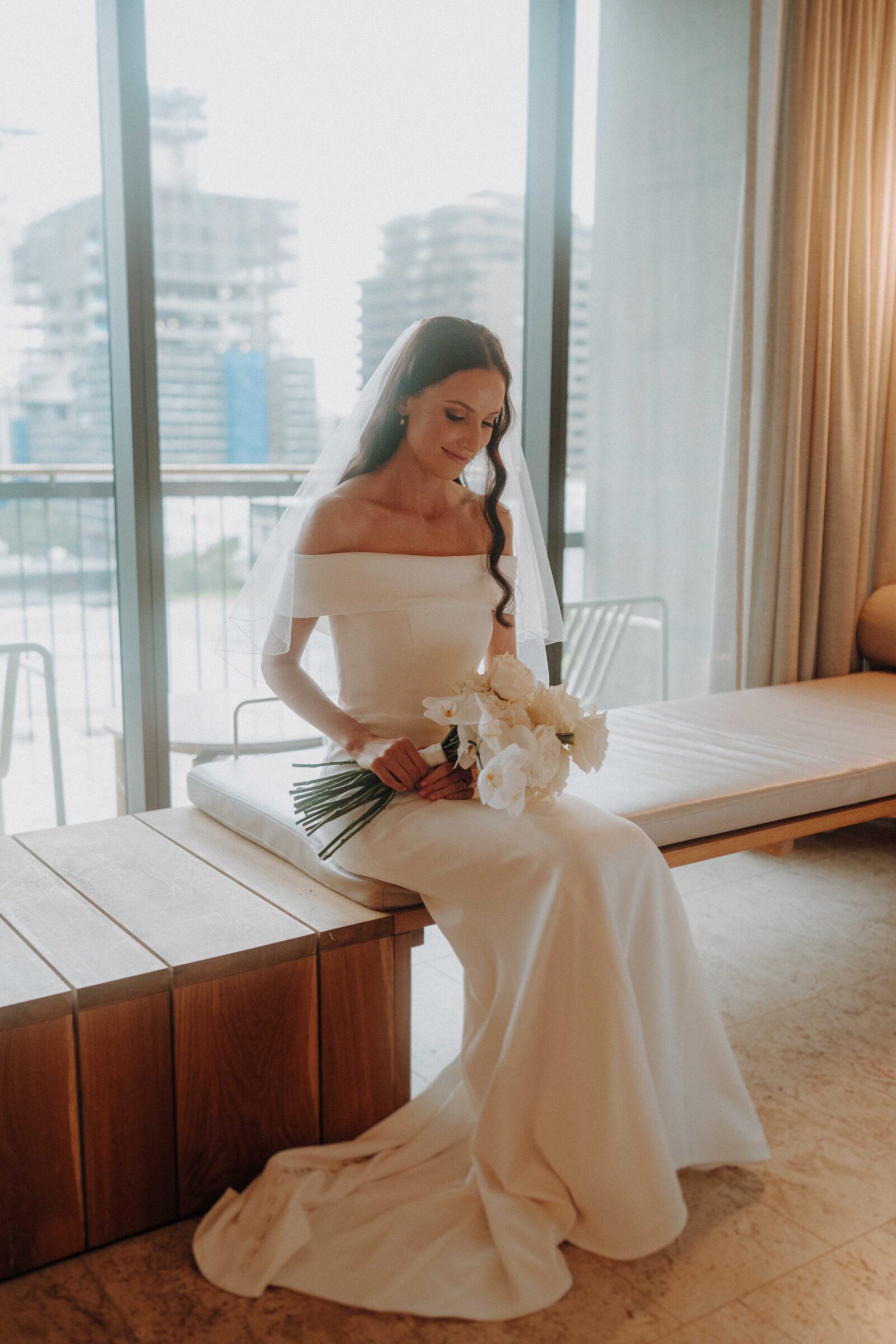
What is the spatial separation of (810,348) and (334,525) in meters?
1.91

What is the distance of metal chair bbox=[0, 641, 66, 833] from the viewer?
9.89ft

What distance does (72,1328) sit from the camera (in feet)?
4.70

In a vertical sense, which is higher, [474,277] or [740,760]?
[474,277]

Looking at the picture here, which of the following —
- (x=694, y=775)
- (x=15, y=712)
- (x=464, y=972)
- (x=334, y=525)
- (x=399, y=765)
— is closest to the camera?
(x=464, y=972)

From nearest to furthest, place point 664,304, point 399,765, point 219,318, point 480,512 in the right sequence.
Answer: point 399,765, point 480,512, point 664,304, point 219,318

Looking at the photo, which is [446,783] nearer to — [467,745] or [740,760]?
[467,745]

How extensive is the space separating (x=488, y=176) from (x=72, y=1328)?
322cm

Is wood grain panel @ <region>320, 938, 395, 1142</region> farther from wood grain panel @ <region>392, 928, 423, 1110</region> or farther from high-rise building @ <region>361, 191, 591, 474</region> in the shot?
high-rise building @ <region>361, 191, 591, 474</region>

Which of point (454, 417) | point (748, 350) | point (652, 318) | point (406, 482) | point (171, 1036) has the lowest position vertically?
point (171, 1036)

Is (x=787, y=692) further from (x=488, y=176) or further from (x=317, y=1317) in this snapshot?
(x=317, y=1317)

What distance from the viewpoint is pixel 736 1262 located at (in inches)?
61.9

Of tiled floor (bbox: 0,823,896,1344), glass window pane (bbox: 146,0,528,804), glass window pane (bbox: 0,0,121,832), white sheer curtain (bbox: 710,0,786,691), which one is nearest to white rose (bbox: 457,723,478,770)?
tiled floor (bbox: 0,823,896,1344)

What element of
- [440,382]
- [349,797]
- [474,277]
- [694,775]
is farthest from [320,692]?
[474,277]

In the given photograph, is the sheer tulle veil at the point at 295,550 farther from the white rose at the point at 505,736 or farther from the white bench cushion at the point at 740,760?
the white rose at the point at 505,736
